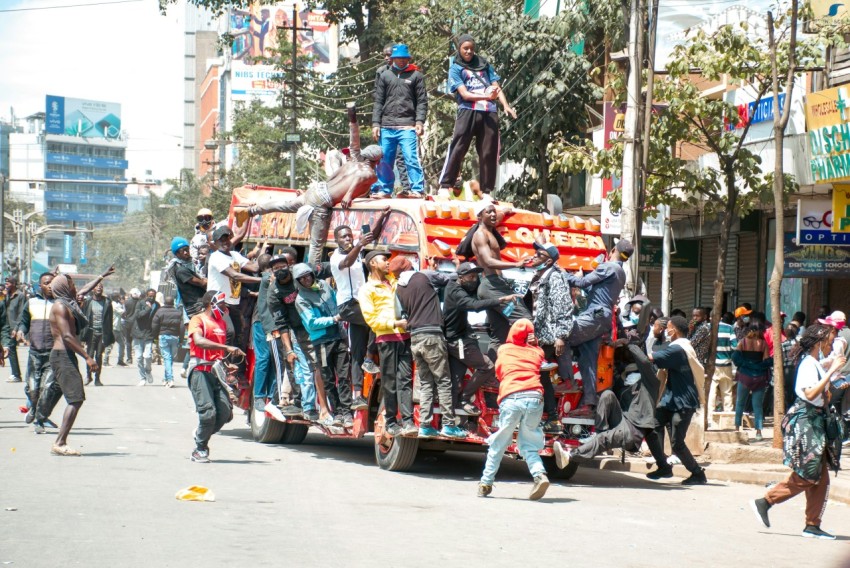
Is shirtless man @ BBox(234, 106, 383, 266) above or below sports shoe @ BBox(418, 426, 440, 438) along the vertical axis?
above

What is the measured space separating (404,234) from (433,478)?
8.10 feet

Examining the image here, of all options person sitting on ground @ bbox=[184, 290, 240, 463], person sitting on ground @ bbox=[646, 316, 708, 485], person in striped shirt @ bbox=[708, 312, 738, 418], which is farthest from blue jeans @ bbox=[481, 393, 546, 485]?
person in striped shirt @ bbox=[708, 312, 738, 418]

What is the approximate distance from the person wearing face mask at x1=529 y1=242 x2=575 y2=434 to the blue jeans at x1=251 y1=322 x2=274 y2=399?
4137 mm

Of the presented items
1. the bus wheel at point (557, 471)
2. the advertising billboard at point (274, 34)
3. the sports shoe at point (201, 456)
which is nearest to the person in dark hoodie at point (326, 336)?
the sports shoe at point (201, 456)

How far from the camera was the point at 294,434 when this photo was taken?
15.7 m

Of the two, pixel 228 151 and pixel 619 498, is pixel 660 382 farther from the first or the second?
pixel 228 151

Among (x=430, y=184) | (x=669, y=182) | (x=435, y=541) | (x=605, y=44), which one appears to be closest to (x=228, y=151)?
(x=430, y=184)

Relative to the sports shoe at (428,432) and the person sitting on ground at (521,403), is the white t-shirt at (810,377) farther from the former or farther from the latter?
the sports shoe at (428,432)

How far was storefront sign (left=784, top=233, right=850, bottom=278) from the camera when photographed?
800 inches

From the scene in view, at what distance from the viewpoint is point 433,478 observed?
1278 cm

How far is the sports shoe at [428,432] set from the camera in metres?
12.2

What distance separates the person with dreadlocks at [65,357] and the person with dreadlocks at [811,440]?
7.13 meters

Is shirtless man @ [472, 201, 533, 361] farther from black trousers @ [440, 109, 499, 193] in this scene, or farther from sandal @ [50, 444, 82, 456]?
sandal @ [50, 444, 82, 456]

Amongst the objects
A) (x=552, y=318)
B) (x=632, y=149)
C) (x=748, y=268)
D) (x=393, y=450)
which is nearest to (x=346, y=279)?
(x=393, y=450)
